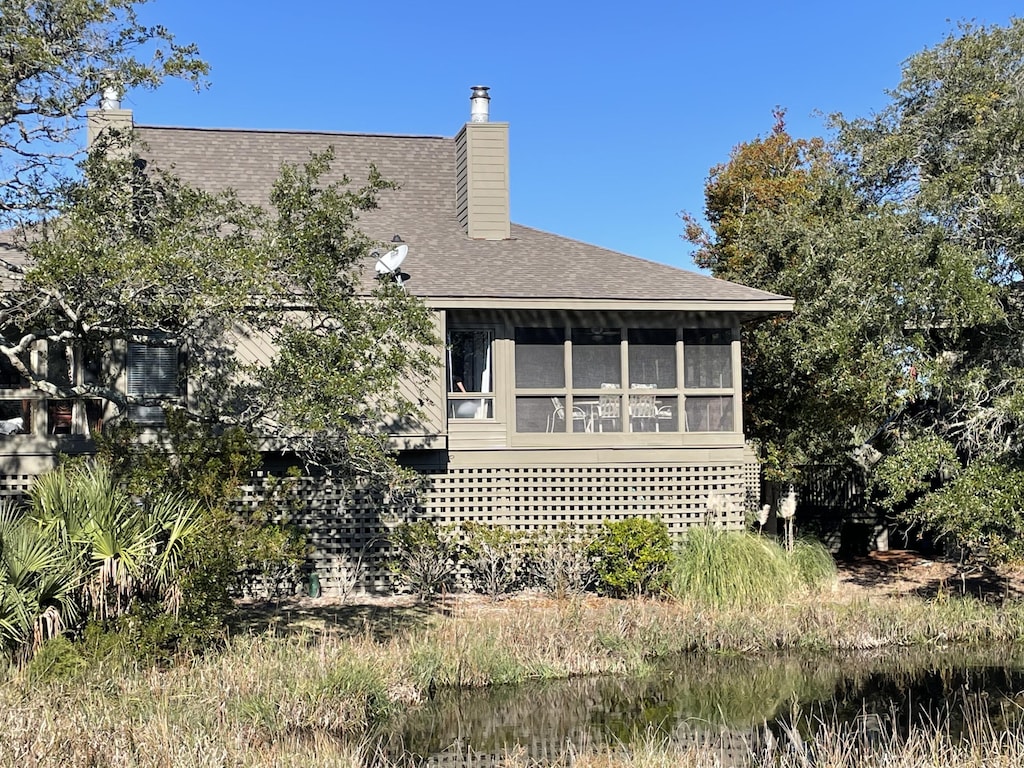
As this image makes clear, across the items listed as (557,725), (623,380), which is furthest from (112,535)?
(623,380)

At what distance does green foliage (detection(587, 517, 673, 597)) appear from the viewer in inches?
568

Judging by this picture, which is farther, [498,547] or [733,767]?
[498,547]

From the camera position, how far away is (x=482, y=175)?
18.0 m

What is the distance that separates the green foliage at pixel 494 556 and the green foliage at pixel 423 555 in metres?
0.28

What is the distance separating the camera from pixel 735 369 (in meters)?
16.3

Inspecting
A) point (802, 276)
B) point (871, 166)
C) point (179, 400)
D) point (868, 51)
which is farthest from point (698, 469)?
point (868, 51)

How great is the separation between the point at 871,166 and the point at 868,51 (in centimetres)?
632

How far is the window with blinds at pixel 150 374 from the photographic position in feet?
48.9

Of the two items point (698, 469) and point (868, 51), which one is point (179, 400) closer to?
point (698, 469)

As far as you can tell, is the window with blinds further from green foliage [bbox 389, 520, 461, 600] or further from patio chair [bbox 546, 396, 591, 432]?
patio chair [bbox 546, 396, 591, 432]

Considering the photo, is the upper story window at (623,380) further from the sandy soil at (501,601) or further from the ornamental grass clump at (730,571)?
the sandy soil at (501,601)

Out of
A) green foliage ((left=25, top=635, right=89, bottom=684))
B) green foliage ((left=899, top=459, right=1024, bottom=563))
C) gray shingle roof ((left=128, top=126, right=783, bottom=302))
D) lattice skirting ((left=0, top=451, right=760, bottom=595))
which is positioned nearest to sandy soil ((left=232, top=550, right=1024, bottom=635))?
lattice skirting ((left=0, top=451, right=760, bottom=595))

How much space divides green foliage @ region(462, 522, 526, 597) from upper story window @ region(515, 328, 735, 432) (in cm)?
170

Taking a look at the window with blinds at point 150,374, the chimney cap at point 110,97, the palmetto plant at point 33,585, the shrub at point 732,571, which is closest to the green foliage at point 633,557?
the shrub at point 732,571
